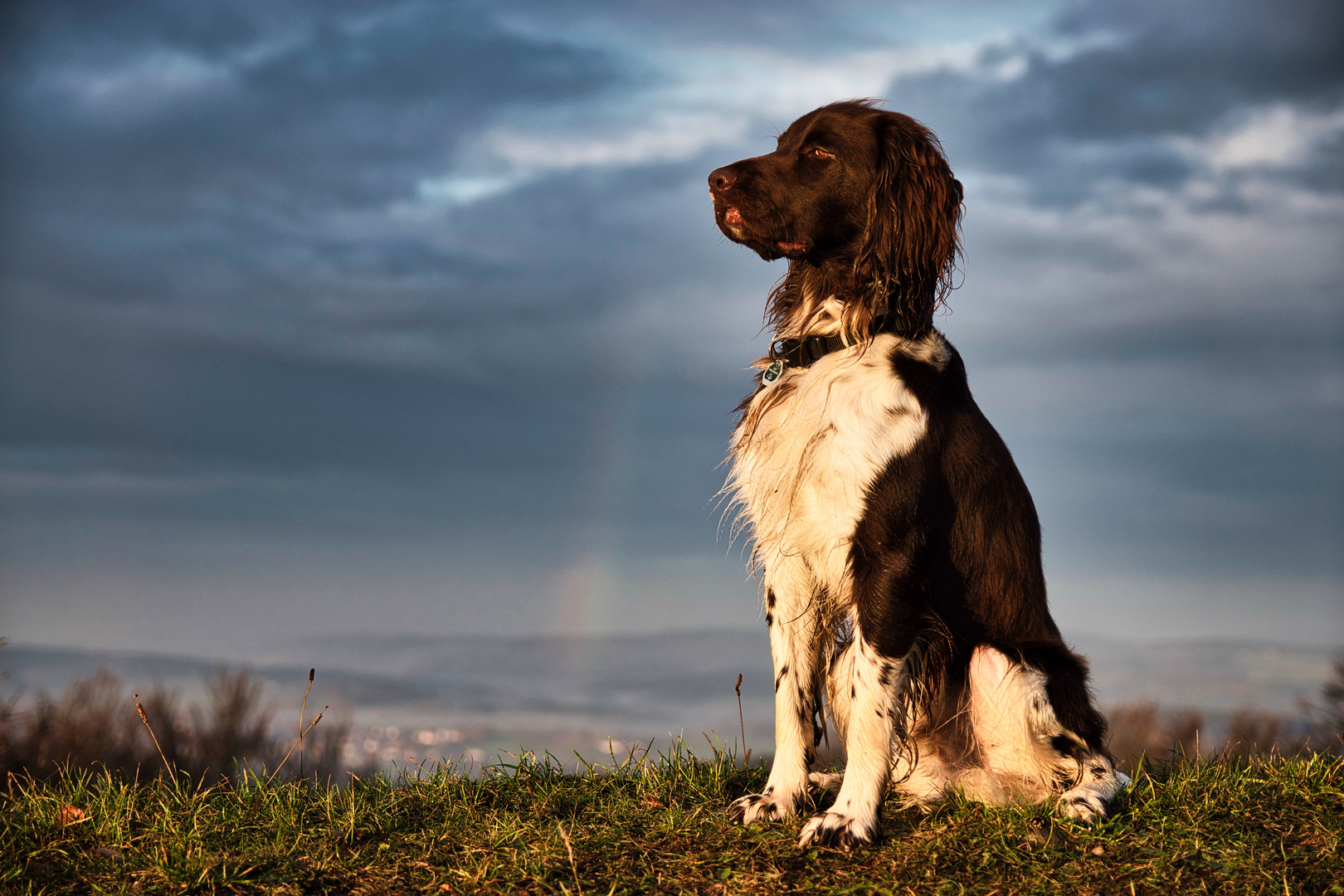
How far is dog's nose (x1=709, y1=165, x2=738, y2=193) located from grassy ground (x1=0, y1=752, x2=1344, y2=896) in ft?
9.65

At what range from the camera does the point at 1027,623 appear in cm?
461

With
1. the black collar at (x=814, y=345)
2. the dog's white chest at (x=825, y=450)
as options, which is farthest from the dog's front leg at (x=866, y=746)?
the black collar at (x=814, y=345)

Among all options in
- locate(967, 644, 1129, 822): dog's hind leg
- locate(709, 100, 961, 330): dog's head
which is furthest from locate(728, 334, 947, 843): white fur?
locate(967, 644, 1129, 822): dog's hind leg

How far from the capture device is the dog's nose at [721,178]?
4711 millimetres

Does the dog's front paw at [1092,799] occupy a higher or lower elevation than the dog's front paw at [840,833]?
higher

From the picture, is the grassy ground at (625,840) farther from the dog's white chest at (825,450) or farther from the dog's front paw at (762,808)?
the dog's white chest at (825,450)

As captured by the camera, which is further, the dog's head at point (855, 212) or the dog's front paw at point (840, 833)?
the dog's head at point (855, 212)

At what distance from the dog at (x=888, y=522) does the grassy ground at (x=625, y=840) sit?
26 cm

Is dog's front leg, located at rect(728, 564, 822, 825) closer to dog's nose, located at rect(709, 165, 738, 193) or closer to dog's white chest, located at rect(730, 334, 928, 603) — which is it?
dog's white chest, located at rect(730, 334, 928, 603)

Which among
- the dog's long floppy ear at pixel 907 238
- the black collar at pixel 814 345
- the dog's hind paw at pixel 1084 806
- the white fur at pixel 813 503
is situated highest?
the dog's long floppy ear at pixel 907 238

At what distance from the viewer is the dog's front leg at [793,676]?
4641mm

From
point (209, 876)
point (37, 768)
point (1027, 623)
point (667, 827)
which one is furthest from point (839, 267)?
point (37, 768)

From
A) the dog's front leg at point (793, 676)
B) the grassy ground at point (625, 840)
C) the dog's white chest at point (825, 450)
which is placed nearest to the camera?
the grassy ground at point (625, 840)

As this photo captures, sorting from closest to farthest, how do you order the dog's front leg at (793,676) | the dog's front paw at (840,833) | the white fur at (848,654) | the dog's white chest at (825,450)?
the dog's front paw at (840,833), the white fur at (848,654), the dog's white chest at (825,450), the dog's front leg at (793,676)
